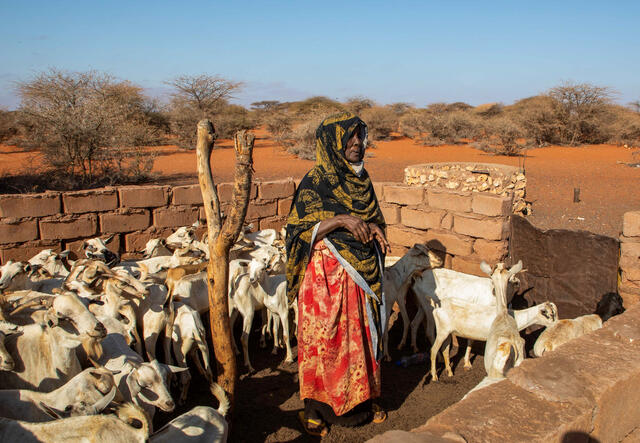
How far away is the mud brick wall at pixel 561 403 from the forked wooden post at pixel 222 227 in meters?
1.70

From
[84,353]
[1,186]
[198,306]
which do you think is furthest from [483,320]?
[1,186]

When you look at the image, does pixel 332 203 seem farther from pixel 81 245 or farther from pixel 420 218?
pixel 81 245

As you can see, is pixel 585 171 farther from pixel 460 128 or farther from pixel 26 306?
pixel 26 306

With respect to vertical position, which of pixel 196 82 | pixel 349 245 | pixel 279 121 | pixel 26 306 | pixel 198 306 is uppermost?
pixel 196 82

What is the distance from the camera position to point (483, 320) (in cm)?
447

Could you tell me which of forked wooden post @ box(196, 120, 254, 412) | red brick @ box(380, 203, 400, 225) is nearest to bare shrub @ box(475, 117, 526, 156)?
red brick @ box(380, 203, 400, 225)

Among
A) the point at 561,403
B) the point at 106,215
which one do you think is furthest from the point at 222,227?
the point at 106,215

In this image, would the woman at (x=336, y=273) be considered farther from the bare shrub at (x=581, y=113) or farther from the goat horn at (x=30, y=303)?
the bare shrub at (x=581, y=113)

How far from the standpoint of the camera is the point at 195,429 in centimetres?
284

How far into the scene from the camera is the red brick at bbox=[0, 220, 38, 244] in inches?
231

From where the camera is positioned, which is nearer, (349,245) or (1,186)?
(349,245)

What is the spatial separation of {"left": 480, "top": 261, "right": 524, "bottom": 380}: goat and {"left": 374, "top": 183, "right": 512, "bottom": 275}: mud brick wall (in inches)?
45.8

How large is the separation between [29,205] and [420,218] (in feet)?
15.3

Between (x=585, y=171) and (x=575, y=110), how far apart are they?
45.8 ft
